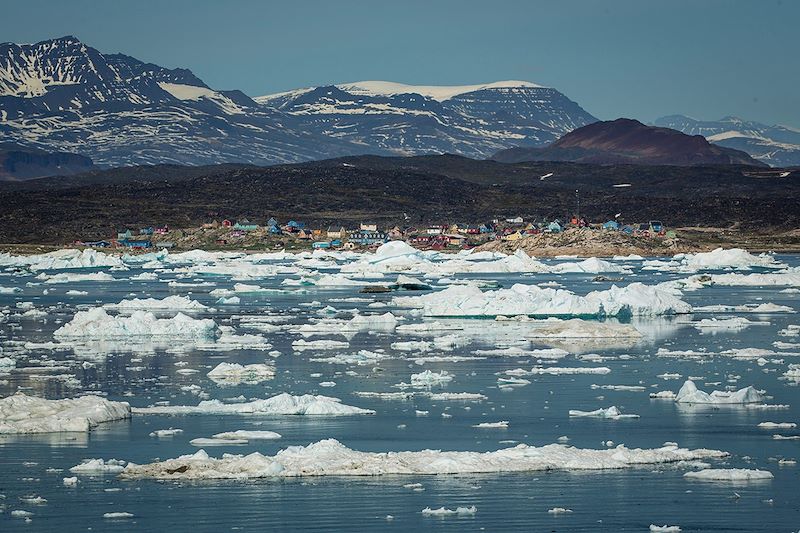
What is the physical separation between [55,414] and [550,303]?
1042 inches

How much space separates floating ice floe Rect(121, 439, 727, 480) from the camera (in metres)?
20.3

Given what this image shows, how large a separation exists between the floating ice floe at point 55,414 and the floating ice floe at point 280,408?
1229 mm

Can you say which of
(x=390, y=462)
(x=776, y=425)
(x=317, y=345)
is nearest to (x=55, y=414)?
(x=390, y=462)

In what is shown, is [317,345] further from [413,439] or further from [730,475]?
[730,475]

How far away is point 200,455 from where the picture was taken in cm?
2081

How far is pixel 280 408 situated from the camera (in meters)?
26.5

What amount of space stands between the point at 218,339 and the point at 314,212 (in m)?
151

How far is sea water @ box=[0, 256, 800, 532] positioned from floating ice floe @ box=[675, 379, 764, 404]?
57 cm

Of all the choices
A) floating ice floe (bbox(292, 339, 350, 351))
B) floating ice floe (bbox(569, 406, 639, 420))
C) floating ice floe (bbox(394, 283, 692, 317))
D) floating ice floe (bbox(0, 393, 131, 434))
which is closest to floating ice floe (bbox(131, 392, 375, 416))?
floating ice floe (bbox(0, 393, 131, 434))

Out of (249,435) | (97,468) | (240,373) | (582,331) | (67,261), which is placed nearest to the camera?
(97,468)

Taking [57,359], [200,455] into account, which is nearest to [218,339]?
[57,359]

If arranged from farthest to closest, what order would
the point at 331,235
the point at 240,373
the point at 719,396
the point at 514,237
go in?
the point at 331,235 → the point at 514,237 → the point at 240,373 → the point at 719,396

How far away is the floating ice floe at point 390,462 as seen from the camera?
20.3m

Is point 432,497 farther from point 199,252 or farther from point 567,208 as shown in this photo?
point 567,208
